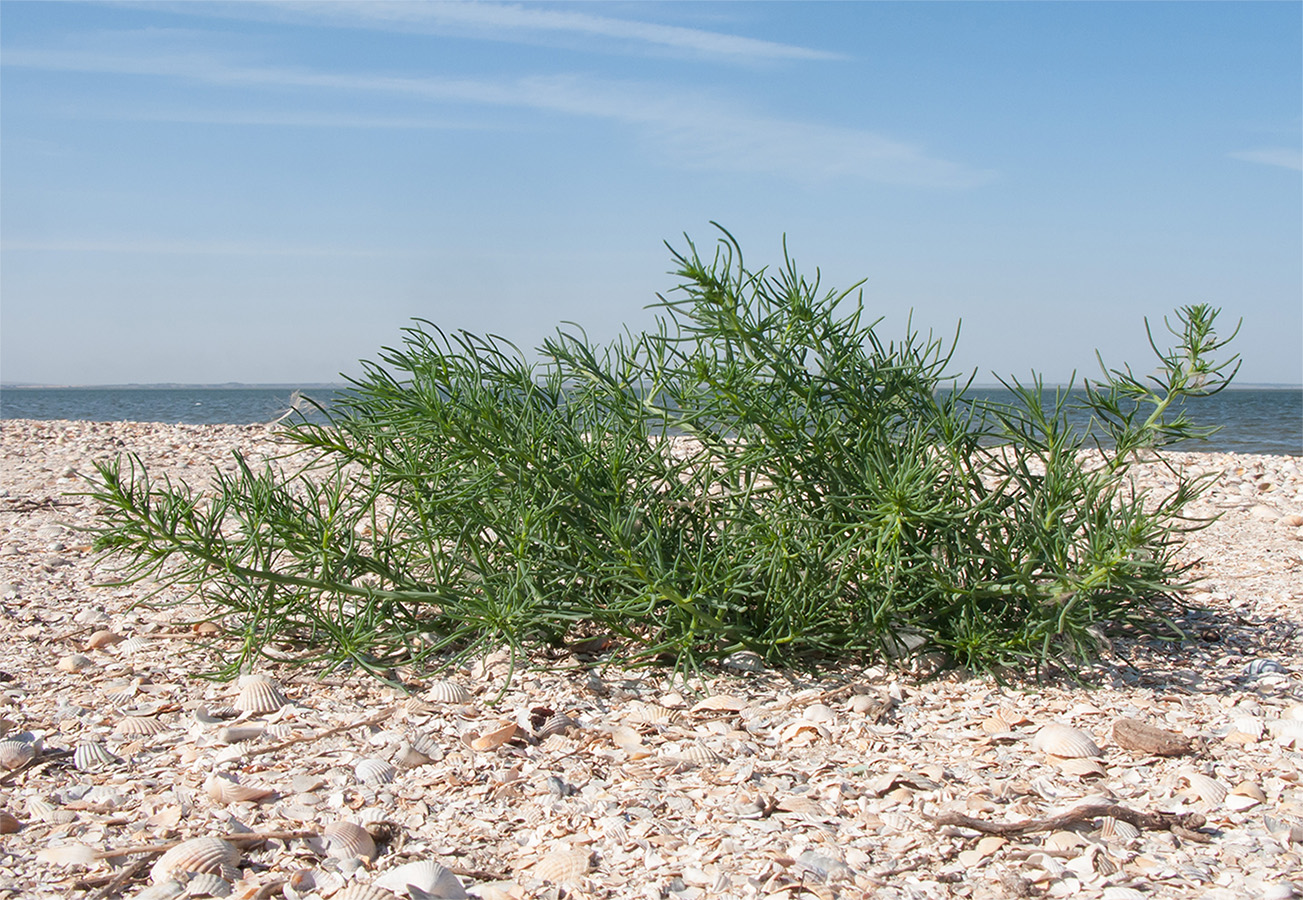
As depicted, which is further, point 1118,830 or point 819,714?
point 819,714

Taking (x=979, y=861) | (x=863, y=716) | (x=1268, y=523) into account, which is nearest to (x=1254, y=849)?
(x=979, y=861)

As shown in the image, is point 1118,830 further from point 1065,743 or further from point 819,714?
point 819,714

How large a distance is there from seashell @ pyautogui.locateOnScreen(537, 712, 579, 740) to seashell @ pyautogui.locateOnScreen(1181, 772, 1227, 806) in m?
1.47

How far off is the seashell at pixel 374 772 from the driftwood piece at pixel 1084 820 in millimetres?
1237

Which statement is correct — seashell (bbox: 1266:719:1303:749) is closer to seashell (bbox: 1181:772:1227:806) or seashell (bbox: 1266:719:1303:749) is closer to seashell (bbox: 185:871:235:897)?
seashell (bbox: 1181:772:1227:806)

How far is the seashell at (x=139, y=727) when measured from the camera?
2689 millimetres

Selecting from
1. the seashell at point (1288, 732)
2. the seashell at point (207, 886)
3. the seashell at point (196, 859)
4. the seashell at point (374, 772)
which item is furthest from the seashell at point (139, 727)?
the seashell at point (207, 886)

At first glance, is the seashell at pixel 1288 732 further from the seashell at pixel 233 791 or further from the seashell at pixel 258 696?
the seashell at pixel 233 791

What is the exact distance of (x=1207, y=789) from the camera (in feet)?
7.44

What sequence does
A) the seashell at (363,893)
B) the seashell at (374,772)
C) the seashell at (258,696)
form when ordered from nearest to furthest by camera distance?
the seashell at (363,893) → the seashell at (374,772) → the seashell at (258,696)

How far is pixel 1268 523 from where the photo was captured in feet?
19.9

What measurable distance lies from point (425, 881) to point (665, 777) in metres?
0.68

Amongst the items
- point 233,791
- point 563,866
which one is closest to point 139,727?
point 233,791

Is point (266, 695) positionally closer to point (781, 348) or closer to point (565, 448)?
point (565, 448)
